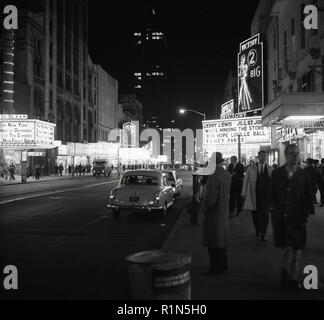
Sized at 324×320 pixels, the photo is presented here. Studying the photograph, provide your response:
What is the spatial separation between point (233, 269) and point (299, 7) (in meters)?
21.0

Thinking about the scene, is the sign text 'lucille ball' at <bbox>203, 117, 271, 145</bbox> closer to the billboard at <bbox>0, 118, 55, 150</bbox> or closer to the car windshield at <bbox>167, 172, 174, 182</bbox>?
the car windshield at <bbox>167, 172, 174, 182</bbox>

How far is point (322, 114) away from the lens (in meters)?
16.0

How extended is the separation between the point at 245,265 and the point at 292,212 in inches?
66.1

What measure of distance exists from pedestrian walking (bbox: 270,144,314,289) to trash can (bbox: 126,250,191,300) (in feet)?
7.53

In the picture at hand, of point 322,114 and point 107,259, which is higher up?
point 322,114

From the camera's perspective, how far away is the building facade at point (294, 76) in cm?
1595

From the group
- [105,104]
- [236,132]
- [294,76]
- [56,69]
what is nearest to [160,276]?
[236,132]

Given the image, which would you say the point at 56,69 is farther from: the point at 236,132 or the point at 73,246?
the point at 73,246

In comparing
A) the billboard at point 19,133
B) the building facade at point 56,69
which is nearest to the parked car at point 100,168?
the building facade at point 56,69

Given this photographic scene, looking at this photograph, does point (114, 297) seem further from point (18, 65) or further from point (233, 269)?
point (18, 65)

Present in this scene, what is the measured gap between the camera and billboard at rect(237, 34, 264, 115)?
39.1 m

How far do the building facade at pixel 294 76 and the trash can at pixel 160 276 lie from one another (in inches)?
482

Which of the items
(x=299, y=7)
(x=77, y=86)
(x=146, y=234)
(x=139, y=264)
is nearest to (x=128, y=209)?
(x=146, y=234)

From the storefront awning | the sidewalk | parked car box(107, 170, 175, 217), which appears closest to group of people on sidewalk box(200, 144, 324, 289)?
the sidewalk
